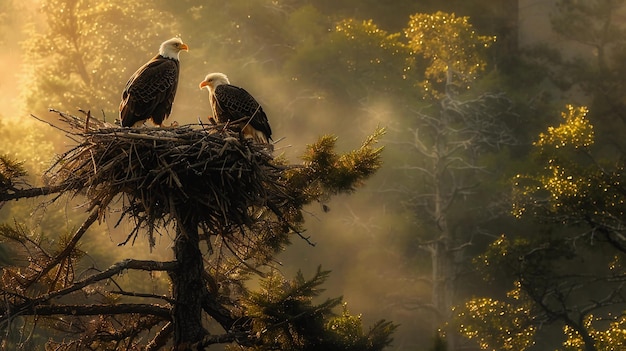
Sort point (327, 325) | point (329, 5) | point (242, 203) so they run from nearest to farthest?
point (242, 203) → point (327, 325) → point (329, 5)

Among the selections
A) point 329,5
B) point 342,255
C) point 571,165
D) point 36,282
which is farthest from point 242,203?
point 329,5

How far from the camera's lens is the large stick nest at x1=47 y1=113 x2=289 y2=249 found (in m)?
7.74

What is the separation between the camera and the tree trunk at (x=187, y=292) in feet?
29.0

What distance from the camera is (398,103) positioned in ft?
115

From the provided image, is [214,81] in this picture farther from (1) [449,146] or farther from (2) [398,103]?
(1) [449,146]

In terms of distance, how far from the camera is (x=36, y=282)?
8.89 meters

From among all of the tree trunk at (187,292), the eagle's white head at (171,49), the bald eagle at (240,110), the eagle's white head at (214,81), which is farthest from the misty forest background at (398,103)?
the tree trunk at (187,292)

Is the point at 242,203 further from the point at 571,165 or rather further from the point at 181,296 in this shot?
the point at 571,165

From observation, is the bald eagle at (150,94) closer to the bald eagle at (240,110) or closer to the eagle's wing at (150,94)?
the eagle's wing at (150,94)

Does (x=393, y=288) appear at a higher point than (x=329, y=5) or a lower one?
lower

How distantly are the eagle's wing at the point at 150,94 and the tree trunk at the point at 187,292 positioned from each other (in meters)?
1.66

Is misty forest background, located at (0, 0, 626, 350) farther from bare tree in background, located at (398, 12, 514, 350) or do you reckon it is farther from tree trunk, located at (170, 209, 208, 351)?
tree trunk, located at (170, 209, 208, 351)

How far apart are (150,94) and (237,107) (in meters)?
1.13

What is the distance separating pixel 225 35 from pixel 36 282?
3075 centimetres
